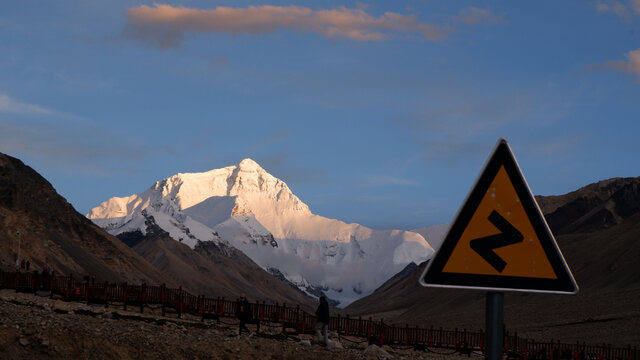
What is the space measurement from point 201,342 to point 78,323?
336cm

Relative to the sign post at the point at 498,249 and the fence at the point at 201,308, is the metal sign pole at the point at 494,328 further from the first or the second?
the fence at the point at 201,308

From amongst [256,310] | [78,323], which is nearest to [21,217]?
[256,310]

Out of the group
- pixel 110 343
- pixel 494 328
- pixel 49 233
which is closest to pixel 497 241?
pixel 494 328

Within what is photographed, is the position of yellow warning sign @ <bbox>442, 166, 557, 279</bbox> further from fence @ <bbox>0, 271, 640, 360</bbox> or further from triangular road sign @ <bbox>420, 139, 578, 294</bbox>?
fence @ <bbox>0, 271, 640, 360</bbox>

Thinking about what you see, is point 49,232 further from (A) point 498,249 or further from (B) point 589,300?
(A) point 498,249

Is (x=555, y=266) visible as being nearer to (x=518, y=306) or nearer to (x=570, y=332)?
(x=570, y=332)

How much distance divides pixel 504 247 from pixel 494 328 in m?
0.45

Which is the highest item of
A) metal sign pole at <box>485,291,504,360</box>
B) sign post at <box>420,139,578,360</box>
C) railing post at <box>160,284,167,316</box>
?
railing post at <box>160,284,167,316</box>

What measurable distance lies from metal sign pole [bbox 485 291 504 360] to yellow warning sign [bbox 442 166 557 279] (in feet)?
0.61

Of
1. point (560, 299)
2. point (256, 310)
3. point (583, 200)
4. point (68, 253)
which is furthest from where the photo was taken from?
point (583, 200)

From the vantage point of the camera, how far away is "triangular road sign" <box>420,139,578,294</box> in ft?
15.1

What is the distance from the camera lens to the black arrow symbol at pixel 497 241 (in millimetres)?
4610

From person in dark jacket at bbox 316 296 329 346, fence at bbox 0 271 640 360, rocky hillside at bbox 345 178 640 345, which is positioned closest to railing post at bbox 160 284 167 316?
fence at bbox 0 271 640 360

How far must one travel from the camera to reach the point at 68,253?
129m
